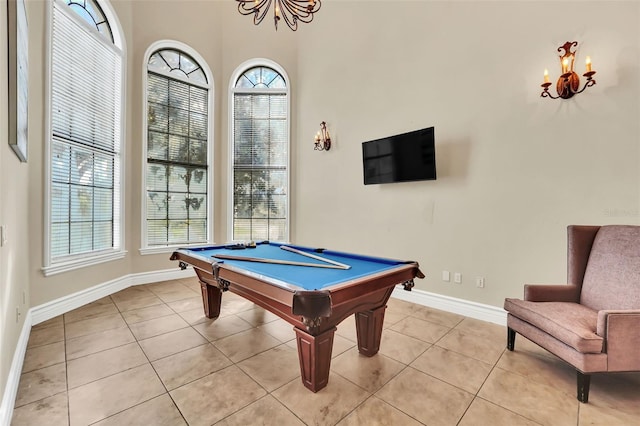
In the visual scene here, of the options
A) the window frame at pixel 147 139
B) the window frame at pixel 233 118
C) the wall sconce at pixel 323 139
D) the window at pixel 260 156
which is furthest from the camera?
the window at pixel 260 156

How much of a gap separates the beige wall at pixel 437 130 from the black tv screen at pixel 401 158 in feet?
0.60

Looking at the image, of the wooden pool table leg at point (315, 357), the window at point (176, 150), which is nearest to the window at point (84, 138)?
the window at point (176, 150)

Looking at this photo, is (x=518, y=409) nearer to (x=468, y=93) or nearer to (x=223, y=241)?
(x=468, y=93)

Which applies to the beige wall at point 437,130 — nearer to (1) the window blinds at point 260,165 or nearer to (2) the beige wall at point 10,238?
(2) the beige wall at point 10,238

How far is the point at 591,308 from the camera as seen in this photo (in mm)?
2146

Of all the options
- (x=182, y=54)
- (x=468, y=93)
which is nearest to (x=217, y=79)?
(x=182, y=54)

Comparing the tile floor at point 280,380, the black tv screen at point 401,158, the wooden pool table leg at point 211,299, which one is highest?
the black tv screen at point 401,158

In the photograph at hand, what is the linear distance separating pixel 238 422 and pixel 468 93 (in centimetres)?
361

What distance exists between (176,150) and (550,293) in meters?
5.13

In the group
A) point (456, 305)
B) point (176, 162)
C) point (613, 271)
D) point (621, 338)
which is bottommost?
point (456, 305)

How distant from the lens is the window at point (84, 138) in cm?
312

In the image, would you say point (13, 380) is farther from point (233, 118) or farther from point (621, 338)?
point (233, 118)

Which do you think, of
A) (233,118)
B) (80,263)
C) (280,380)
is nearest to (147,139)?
(233,118)

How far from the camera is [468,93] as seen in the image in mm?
3078
